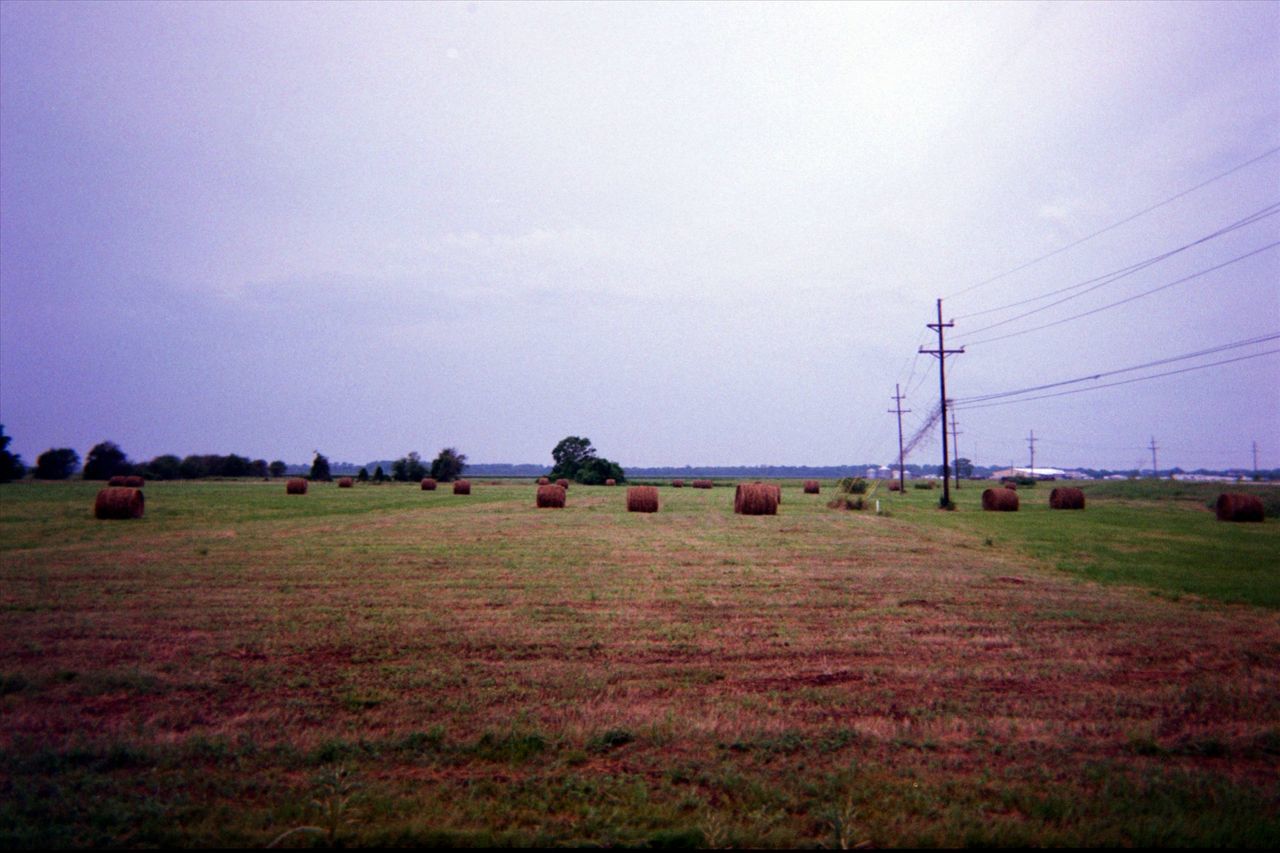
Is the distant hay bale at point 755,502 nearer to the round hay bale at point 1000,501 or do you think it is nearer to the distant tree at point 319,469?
the round hay bale at point 1000,501

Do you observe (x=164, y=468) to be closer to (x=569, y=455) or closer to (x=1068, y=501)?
(x=569, y=455)

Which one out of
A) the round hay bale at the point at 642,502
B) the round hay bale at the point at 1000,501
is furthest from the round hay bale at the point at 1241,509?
the round hay bale at the point at 642,502

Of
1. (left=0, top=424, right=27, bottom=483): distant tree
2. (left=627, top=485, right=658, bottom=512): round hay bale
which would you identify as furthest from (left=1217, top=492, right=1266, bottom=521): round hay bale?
(left=0, top=424, right=27, bottom=483): distant tree

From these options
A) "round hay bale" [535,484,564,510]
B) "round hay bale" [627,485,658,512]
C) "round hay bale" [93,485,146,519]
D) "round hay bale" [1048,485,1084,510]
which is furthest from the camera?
"round hay bale" [1048,485,1084,510]

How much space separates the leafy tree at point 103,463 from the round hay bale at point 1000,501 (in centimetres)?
7977

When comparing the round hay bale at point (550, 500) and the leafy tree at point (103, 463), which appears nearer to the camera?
the round hay bale at point (550, 500)

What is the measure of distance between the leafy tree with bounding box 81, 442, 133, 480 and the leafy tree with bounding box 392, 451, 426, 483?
31.7 m

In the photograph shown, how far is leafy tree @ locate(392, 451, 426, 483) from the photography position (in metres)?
102

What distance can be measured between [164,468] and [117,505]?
79.0 m

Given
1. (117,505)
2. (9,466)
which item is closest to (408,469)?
(9,466)

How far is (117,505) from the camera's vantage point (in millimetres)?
27047

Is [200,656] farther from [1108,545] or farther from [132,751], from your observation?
[1108,545]

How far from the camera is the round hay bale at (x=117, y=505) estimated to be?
88.6ft

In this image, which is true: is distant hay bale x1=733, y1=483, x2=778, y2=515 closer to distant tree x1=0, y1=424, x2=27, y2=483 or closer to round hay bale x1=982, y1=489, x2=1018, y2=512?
round hay bale x1=982, y1=489, x2=1018, y2=512
